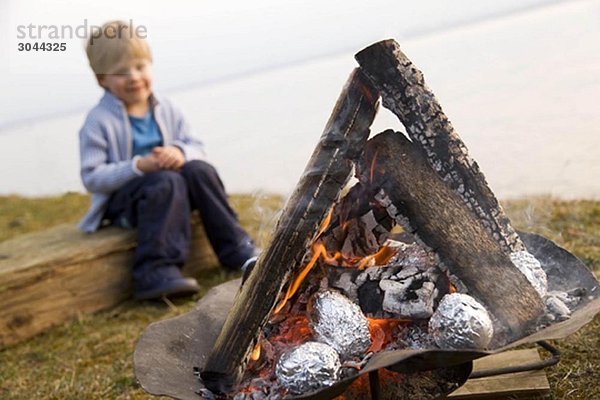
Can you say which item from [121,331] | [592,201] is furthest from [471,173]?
[592,201]

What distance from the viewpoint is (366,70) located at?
173cm

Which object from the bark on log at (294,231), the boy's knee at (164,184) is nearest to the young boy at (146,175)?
the boy's knee at (164,184)

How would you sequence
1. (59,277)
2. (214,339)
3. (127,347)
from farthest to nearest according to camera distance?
1. (59,277)
2. (127,347)
3. (214,339)

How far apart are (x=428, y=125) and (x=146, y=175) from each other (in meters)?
2.11

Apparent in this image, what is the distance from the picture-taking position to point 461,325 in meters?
1.54

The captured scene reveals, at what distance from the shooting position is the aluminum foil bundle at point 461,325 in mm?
1534

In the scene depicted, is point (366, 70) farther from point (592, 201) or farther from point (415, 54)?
point (592, 201)

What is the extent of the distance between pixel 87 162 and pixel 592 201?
2756 millimetres

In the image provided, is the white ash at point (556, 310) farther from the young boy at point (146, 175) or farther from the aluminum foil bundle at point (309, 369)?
the young boy at point (146, 175)

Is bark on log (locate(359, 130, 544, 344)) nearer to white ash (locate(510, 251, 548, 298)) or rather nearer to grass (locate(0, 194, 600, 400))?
white ash (locate(510, 251, 548, 298))

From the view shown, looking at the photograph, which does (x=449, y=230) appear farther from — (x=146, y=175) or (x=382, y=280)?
(x=146, y=175)

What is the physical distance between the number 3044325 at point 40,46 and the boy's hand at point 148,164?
0.78m

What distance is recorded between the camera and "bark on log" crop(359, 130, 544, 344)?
168 centimetres

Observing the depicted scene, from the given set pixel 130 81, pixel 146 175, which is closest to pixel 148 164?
pixel 146 175
